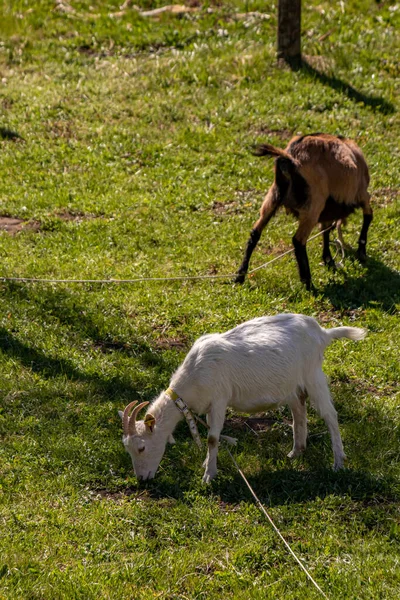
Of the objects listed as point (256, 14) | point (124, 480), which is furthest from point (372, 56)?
point (124, 480)

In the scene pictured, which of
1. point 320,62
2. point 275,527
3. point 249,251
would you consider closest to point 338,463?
point 275,527

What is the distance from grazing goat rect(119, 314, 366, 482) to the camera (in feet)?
17.8

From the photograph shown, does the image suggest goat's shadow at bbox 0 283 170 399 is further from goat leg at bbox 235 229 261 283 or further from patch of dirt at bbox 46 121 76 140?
patch of dirt at bbox 46 121 76 140

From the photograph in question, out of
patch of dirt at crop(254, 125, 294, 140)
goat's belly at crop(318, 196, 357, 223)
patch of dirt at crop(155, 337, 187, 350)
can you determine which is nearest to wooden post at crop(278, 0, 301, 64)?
patch of dirt at crop(254, 125, 294, 140)

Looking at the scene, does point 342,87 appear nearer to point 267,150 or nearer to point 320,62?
point 320,62

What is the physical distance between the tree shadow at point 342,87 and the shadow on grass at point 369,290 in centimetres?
443

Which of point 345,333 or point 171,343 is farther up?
point 345,333

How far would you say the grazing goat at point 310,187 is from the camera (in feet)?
27.6

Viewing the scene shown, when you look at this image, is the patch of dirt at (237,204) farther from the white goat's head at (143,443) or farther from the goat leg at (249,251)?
the white goat's head at (143,443)

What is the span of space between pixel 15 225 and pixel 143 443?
5470 millimetres

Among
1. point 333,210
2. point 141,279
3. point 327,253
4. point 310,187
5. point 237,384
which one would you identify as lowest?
point 327,253

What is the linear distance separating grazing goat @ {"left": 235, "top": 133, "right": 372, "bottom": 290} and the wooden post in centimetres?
515

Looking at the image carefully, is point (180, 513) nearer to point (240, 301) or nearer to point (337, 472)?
point (337, 472)

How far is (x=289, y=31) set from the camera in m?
13.4
